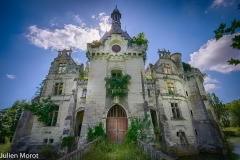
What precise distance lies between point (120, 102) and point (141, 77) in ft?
13.5

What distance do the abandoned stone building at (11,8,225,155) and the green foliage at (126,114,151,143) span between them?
627 mm

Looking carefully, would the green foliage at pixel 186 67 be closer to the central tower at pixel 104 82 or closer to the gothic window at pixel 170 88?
the gothic window at pixel 170 88

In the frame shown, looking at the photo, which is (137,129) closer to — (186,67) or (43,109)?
(43,109)

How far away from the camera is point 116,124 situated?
40.7 feet

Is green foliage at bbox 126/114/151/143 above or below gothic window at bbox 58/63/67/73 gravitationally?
below

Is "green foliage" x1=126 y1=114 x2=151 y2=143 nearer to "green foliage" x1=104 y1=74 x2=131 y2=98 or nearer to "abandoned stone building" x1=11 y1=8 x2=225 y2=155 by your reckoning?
"abandoned stone building" x1=11 y1=8 x2=225 y2=155

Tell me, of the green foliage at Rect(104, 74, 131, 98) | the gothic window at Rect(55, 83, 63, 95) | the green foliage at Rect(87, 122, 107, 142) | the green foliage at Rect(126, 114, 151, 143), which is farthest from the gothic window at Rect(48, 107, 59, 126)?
the green foliage at Rect(126, 114, 151, 143)

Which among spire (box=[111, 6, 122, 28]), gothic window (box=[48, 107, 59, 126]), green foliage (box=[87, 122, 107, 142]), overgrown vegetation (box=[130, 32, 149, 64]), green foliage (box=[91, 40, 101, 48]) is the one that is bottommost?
green foliage (box=[87, 122, 107, 142])

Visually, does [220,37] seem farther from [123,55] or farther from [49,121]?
[49,121]

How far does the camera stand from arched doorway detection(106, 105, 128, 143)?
11859mm

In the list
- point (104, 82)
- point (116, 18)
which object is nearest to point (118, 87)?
point (104, 82)

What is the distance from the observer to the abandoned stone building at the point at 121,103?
12.5 m

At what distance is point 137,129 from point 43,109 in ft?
36.5

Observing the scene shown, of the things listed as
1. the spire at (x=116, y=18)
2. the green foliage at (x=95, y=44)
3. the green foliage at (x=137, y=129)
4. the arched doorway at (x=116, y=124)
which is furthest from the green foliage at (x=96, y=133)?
the spire at (x=116, y=18)
